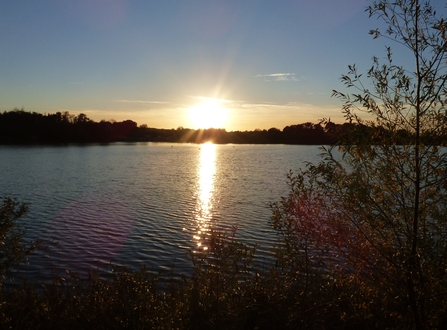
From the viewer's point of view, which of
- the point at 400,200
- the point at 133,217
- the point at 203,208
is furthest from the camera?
the point at 203,208

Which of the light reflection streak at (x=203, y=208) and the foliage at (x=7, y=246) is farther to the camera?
the light reflection streak at (x=203, y=208)

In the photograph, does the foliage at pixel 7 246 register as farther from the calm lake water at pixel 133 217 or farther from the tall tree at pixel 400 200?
the tall tree at pixel 400 200

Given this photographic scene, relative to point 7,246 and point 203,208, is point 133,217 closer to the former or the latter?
point 203,208

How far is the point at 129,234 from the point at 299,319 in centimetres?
1494

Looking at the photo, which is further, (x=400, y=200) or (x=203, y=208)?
(x=203, y=208)

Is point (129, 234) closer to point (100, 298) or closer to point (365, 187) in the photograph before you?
point (100, 298)

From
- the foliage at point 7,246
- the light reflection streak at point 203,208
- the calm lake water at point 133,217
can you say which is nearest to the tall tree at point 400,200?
the calm lake water at point 133,217

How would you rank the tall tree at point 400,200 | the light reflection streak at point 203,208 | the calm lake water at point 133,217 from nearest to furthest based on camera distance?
the tall tree at point 400,200, the calm lake water at point 133,217, the light reflection streak at point 203,208

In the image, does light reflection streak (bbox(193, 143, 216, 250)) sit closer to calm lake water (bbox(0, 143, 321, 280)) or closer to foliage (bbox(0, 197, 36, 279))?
calm lake water (bbox(0, 143, 321, 280))

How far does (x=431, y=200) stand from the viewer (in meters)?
6.61

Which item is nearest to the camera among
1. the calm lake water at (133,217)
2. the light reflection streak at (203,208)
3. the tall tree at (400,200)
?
the tall tree at (400,200)

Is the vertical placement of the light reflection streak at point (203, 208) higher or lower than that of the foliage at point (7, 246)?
lower

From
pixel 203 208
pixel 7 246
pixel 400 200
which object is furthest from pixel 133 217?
pixel 400 200

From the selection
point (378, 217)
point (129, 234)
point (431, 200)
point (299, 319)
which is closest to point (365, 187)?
point (378, 217)
